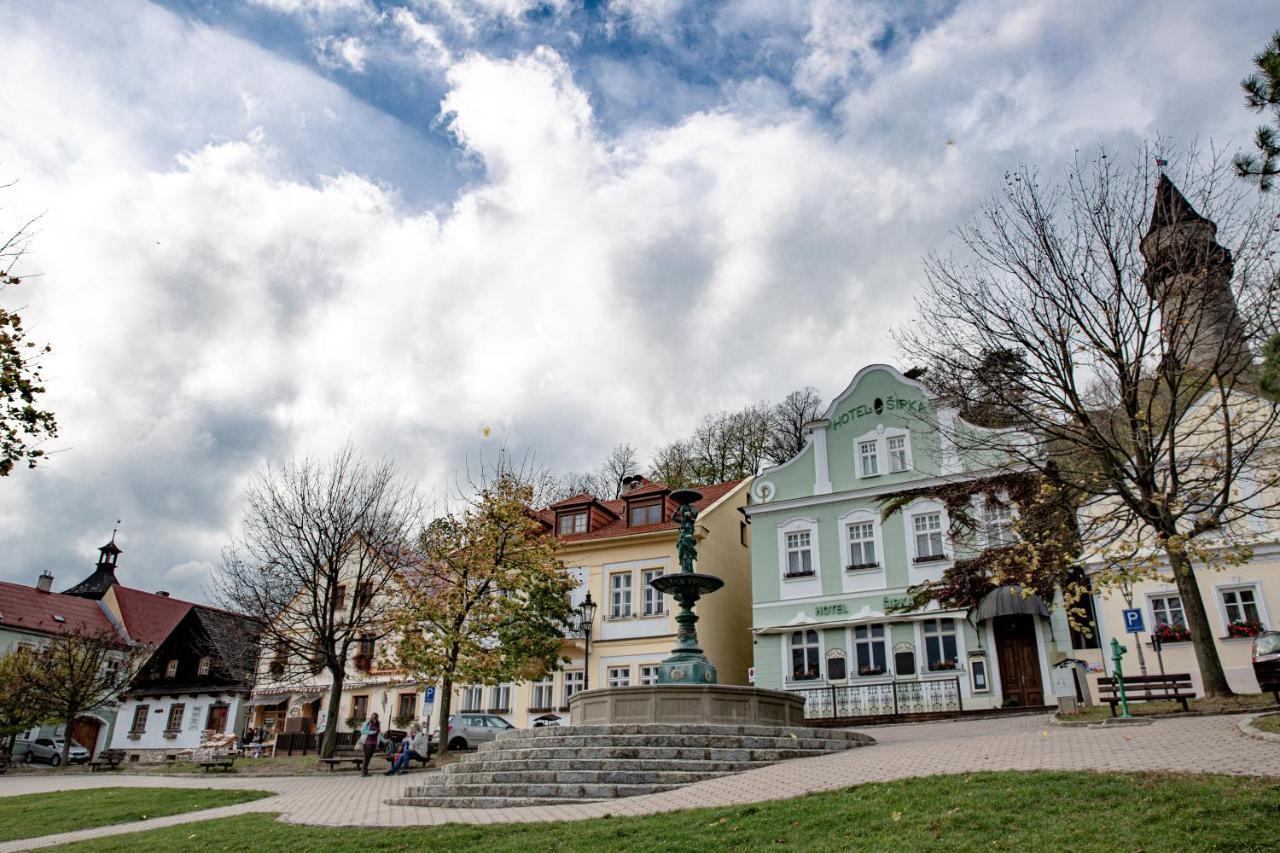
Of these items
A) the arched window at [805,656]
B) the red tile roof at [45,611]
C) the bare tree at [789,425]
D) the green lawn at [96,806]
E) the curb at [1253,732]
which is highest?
the bare tree at [789,425]

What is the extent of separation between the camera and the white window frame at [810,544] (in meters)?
29.4

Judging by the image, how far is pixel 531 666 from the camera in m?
26.8

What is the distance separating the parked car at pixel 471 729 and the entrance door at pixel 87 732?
32175 mm

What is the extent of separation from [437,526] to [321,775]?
8104mm

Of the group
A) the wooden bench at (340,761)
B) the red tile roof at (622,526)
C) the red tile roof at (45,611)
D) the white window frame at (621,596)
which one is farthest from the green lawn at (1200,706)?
the red tile roof at (45,611)

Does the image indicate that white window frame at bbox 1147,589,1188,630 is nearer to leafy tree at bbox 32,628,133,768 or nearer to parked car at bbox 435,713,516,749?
parked car at bbox 435,713,516,749

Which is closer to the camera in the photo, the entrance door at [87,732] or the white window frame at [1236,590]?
the white window frame at [1236,590]

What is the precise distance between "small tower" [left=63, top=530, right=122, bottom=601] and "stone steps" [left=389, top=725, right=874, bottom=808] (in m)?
58.6

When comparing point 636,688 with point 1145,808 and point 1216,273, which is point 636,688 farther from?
point 1216,273

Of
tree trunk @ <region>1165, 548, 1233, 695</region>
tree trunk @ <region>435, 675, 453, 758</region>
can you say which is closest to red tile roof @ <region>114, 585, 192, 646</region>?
tree trunk @ <region>435, 675, 453, 758</region>

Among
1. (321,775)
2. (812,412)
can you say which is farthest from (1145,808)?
(812,412)

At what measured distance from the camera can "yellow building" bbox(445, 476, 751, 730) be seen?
3198 cm

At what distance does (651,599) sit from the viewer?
107 ft

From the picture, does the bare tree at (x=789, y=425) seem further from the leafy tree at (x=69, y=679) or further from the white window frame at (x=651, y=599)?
the leafy tree at (x=69, y=679)
